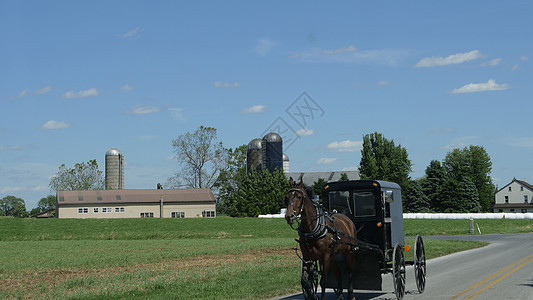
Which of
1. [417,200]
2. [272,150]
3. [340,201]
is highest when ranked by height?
[272,150]

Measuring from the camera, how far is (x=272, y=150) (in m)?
103

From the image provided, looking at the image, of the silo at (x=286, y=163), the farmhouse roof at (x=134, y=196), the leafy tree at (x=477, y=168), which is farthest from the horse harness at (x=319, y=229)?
the silo at (x=286, y=163)

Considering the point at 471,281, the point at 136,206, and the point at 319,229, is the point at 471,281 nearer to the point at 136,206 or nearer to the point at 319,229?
the point at 319,229

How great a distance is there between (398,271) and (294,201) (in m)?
3.55

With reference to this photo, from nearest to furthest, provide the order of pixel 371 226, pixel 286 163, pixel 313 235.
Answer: pixel 313 235 < pixel 371 226 < pixel 286 163

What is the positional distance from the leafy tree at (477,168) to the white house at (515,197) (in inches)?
124

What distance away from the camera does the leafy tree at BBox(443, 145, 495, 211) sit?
12262 cm

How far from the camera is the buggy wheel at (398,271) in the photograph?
1306 centimetres

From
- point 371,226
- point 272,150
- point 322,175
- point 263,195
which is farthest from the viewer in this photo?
point 322,175

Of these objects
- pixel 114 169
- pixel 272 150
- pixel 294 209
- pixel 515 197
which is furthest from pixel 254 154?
pixel 294 209

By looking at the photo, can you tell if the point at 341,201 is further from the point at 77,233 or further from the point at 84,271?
the point at 77,233

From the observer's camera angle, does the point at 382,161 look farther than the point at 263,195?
Yes

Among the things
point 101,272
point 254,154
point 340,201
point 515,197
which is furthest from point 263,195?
point 340,201

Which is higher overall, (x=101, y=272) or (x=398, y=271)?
(x=398, y=271)
